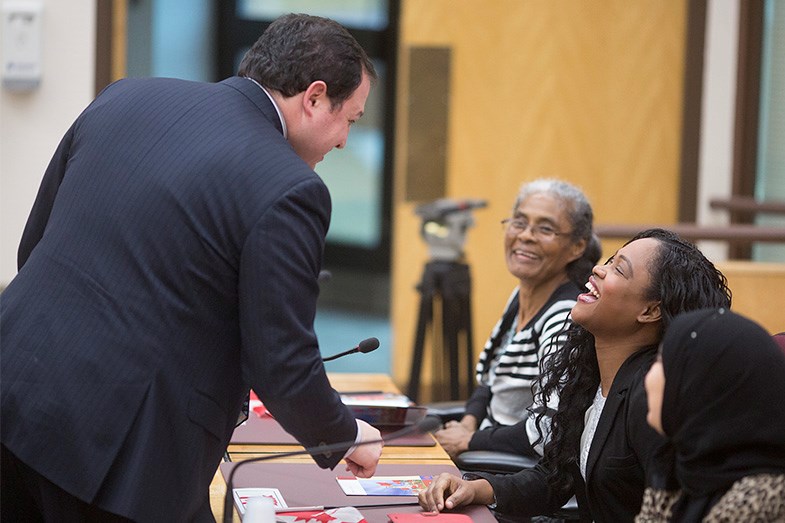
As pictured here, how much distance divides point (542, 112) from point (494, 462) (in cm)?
332

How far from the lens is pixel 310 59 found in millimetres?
1941

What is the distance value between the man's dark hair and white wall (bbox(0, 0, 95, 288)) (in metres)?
3.58

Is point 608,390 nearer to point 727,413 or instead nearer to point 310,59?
point 727,413

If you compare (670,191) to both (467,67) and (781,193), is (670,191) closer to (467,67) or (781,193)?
(781,193)

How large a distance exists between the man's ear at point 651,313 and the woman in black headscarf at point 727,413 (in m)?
0.49

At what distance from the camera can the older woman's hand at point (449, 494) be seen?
2072 mm

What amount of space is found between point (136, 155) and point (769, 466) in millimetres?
1127

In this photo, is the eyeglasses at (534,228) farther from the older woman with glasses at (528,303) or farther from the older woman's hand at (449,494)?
the older woman's hand at (449,494)

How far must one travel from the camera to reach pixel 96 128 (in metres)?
1.94

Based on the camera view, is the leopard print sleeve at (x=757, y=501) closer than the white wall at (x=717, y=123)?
Yes

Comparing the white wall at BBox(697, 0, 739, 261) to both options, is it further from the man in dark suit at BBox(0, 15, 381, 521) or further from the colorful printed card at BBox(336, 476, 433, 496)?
the man in dark suit at BBox(0, 15, 381, 521)

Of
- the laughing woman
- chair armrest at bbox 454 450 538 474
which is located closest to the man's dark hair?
the laughing woman

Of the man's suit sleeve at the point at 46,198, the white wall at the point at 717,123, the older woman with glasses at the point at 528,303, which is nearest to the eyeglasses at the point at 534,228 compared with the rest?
the older woman with glasses at the point at 528,303

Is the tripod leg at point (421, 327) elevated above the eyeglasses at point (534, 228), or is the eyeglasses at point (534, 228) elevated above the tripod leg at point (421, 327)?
the eyeglasses at point (534, 228)
